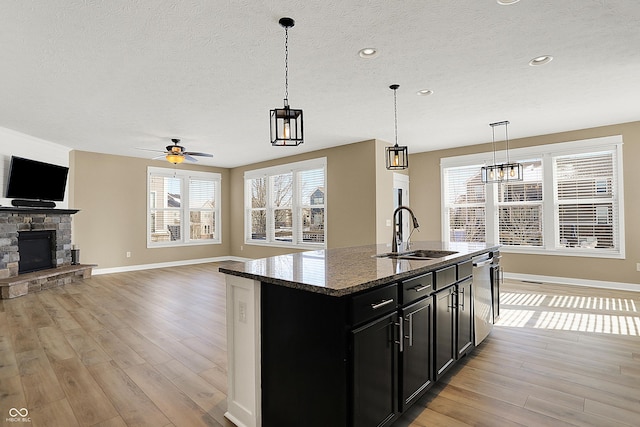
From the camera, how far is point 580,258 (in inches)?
223

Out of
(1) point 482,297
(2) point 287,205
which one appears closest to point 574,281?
→ (1) point 482,297

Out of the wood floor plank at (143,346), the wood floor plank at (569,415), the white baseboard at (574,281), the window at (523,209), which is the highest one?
the window at (523,209)

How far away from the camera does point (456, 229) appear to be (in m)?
7.14

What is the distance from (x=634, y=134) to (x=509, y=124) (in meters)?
1.92

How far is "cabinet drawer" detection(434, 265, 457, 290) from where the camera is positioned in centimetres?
232

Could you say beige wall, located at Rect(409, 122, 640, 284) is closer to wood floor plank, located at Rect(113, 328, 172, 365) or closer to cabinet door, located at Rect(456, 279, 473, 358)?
cabinet door, located at Rect(456, 279, 473, 358)

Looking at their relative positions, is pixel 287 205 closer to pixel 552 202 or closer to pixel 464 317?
pixel 552 202

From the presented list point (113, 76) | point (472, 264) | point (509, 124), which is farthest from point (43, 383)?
point (509, 124)

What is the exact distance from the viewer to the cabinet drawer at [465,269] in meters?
2.67

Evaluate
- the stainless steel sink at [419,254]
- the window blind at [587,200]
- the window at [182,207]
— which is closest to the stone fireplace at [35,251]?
the window at [182,207]

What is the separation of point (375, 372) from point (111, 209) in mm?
7545

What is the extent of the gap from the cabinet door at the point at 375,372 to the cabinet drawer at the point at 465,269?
105 centimetres

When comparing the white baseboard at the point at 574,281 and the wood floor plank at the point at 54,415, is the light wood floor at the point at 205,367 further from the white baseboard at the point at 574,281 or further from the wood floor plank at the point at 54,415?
the white baseboard at the point at 574,281

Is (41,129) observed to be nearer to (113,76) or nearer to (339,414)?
(113,76)
